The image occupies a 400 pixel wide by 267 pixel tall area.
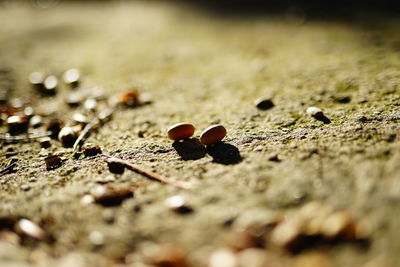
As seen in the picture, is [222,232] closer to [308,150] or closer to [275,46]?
[308,150]

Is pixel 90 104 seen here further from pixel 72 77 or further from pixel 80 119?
pixel 72 77

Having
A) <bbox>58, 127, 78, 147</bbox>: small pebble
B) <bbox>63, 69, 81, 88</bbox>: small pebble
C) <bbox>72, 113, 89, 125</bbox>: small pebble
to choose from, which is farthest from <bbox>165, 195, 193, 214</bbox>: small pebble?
<bbox>63, 69, 81, 88</bbox>: small pebble

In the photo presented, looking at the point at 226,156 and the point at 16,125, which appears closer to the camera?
the point at 226,156

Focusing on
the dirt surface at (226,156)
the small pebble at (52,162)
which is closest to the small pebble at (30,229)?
the dirt surface at (226,156)

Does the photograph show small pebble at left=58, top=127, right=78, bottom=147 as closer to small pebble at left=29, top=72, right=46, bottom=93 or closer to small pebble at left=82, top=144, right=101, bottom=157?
small pebble at left=82, top=144, right=101, bottom=157

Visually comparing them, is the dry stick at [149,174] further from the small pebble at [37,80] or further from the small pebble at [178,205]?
the small pebble at [37,80]

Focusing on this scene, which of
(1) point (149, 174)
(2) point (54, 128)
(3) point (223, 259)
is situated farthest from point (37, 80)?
(3) point (223, 259)
